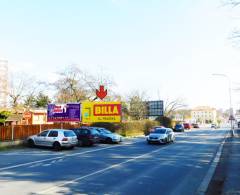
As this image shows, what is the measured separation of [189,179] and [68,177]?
14.2 feet

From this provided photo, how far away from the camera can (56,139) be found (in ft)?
83.8

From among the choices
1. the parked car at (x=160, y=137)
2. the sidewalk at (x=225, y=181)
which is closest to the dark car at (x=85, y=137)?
the parked car at (x=160, y=137)

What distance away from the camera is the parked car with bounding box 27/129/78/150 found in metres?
25.5

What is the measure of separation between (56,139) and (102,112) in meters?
18.1

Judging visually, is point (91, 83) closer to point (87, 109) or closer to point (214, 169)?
point (87, 109)

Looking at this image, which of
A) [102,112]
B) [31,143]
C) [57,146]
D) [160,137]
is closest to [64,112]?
[102,112]

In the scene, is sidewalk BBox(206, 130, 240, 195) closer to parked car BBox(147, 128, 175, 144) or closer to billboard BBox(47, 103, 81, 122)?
parked car BBox(147, 128, 175, 144)

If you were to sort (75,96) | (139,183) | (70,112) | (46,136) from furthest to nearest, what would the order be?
1. (75,96)
2. (70,112)
3. (46,136)
4. (139,183)

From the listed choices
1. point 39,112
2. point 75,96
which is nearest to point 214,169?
point 39,112

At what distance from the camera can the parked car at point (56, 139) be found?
2545 centimetres

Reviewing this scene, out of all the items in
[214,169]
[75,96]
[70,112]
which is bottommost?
[214,169]

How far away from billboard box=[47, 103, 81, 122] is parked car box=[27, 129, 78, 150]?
10813 mm

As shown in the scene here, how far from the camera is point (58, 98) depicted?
69938 millimetres

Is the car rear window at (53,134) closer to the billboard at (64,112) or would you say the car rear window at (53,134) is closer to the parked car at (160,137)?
the parked car at (160,137)
